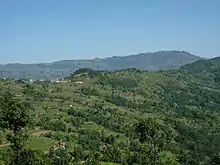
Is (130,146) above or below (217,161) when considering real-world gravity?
below

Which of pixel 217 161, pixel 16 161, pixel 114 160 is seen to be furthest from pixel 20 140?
pixel 114 160

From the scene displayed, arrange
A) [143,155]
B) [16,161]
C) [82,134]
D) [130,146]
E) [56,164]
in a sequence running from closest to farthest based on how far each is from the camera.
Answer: [16,161]
[143,155]
[56,164]
[130,146]
[82,134]

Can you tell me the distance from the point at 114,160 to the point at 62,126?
149 ft

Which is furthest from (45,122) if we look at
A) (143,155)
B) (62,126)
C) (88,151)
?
(143,155)

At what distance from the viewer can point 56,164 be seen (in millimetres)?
127938

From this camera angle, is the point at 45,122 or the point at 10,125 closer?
the point at 10,125

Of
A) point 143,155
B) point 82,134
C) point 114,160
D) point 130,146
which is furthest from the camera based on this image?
point 82,134

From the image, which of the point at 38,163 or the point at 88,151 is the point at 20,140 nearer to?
the point at 38,163

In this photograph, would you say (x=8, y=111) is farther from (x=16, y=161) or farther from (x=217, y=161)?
(x=217, y=161)

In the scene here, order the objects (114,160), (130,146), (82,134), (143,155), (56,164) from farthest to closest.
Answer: (82,134) → (130,146) → (114,160) → (56,164) → (143,155)

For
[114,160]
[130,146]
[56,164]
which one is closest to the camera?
[56,164]

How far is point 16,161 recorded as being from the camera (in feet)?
203

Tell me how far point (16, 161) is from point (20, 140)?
3.13 m

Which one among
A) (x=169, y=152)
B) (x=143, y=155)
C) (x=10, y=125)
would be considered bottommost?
(x=169, y=152)
